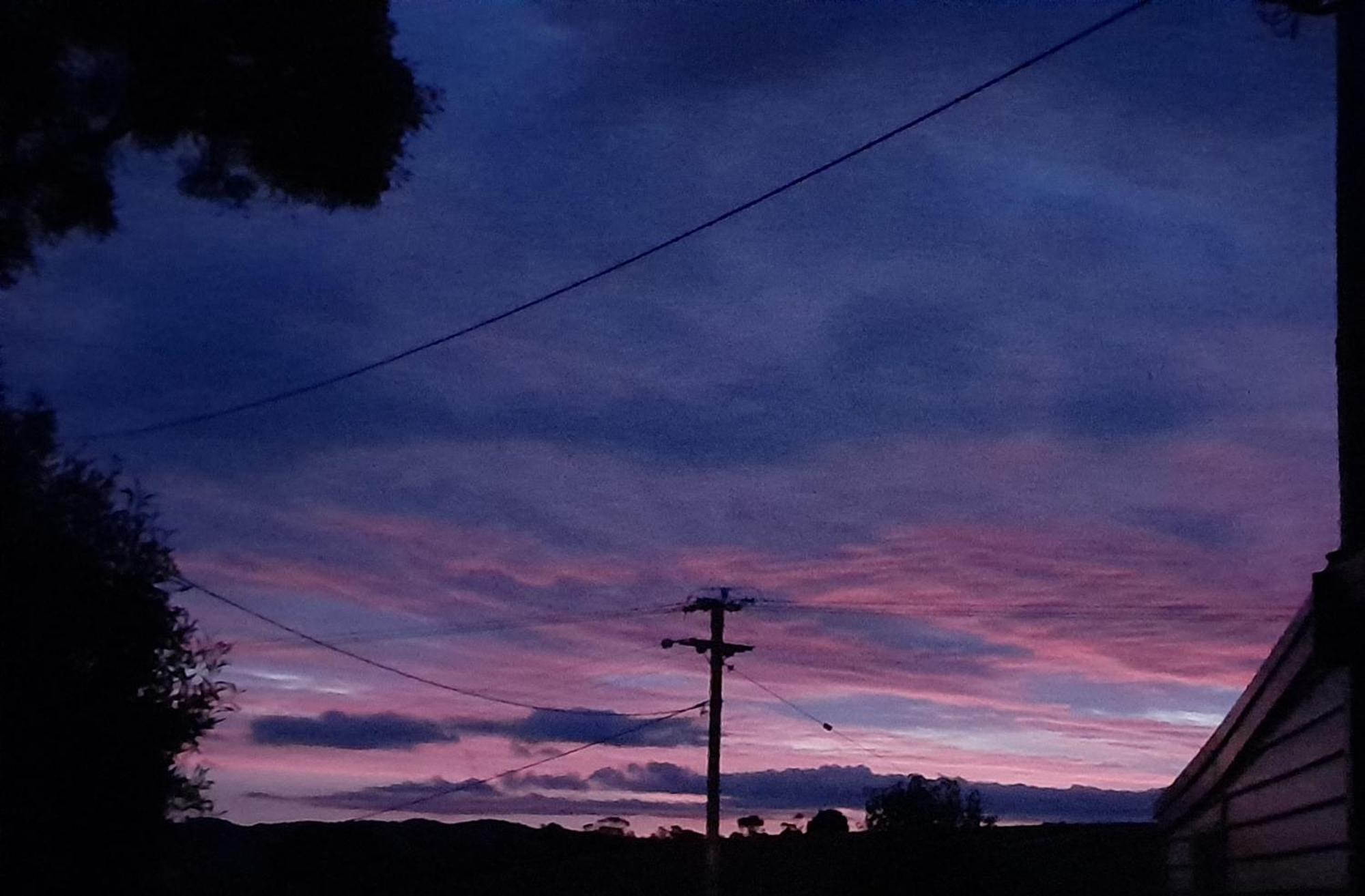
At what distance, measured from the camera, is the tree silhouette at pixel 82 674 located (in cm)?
1211

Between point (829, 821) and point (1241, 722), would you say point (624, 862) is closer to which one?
point (829, 821)

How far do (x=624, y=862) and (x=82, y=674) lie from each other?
41.0 metres

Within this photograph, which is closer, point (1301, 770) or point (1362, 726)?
point (1362, 726)

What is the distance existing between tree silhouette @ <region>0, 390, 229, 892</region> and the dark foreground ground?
16.1 meters

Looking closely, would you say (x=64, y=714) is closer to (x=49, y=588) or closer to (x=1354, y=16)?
(x=49, y=588)

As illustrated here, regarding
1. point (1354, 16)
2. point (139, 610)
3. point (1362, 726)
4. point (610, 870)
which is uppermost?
point (1354, 16)

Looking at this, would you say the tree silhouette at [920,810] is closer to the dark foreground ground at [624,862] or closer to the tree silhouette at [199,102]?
the dark foreground ground at [624,862]

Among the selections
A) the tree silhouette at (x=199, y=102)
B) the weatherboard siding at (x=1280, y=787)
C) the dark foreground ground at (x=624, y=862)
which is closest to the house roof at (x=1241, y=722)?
the weatherboard siding at (x=1280, y=787)

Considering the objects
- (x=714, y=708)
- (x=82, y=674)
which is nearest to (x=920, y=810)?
(x=714, y=708)

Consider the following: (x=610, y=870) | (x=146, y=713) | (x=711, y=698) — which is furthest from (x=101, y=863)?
(x=610, y=870)

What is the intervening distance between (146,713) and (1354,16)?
10465 millimetres

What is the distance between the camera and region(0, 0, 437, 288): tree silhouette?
35.0ft

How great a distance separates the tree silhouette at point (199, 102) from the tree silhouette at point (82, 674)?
85.0 inches

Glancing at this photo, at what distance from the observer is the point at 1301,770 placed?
8859mm
